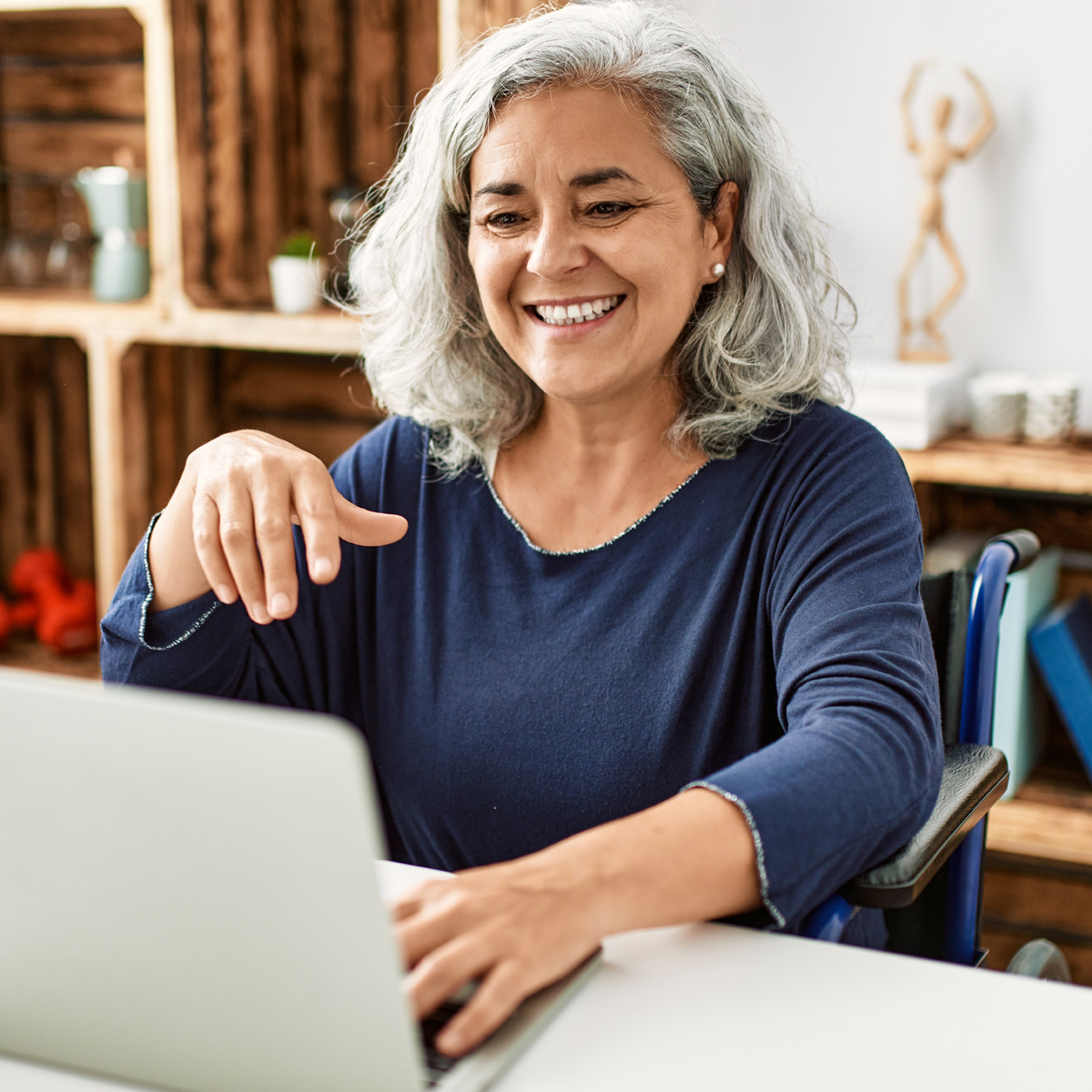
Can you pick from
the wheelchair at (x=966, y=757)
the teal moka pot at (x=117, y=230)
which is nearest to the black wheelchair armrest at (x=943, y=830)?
the wheelchair at (x=966, y=757)

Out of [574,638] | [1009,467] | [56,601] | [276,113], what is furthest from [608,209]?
[56,601]

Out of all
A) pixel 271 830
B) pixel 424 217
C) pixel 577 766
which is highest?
pixel 424 217

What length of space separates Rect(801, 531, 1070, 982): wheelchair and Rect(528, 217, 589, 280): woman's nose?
0.47 metres

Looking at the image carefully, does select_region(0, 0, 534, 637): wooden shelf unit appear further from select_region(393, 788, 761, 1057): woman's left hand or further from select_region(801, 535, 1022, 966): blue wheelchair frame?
select_region(393, 788, 761, 1057): woman's left hand

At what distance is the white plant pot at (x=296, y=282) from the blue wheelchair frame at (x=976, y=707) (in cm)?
141

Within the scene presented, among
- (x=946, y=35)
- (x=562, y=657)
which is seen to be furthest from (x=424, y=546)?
(x=946, y=35)

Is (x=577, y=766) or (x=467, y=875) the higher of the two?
(x=467, y=875)

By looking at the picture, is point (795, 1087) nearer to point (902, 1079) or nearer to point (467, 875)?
point (902, 1079)

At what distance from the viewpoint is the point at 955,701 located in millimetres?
1262

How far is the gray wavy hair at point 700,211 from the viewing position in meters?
1.24

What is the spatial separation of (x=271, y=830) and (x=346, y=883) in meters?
0.04

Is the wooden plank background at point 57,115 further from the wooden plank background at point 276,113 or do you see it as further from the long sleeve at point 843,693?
the long sleeve at point 843,693

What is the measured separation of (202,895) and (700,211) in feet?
3.00

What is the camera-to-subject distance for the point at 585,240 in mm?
1261
